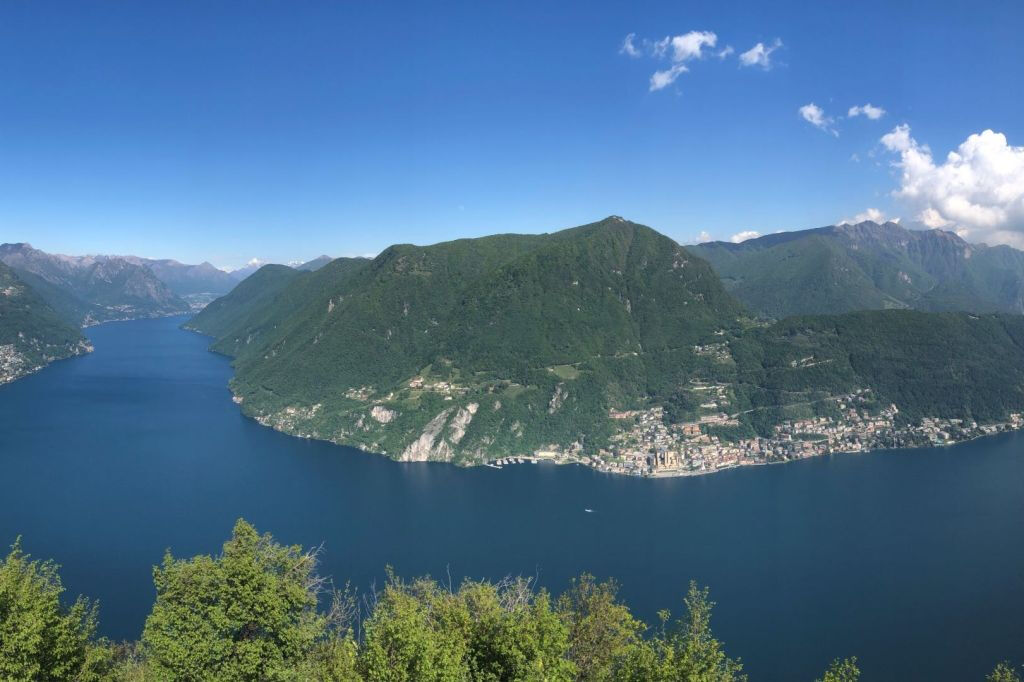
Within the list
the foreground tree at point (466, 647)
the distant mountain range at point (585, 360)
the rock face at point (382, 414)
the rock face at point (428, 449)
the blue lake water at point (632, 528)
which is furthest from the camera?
the rock face at point (382, 414)

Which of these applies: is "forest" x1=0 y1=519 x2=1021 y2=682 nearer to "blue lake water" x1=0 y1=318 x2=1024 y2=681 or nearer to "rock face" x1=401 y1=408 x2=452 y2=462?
"blue lake water" x1=0 y1=318 x2=1024 y2=681

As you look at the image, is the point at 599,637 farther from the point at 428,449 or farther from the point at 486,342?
the point at 486,342

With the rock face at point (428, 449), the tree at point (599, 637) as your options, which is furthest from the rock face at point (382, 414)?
the tree at point (599, 637)

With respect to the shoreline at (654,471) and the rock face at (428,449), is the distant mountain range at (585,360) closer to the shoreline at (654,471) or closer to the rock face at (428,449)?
the rock face at (428,449)

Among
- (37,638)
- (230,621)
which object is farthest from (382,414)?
(37,638)

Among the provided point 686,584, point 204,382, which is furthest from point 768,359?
point 204,382
